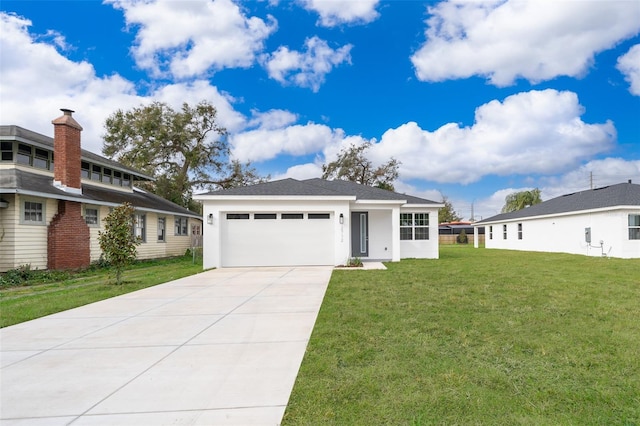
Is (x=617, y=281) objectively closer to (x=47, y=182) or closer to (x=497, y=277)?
(x=497, y=277)

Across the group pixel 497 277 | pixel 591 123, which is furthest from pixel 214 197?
pixel 591 123

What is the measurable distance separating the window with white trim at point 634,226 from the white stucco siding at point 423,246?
10.2 metres

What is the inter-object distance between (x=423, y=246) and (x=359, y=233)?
3.67m

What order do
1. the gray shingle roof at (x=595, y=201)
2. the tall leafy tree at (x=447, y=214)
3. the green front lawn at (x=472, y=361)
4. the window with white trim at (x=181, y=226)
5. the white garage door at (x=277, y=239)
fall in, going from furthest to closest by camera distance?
the tall leafy tree at (x=447, y=214), the window with white trim at (x=181, y=226), the gray shingle roof at (x=595, y=201), the white garage door at (x=277, y=239), the green front lawn at (x=472, y=361)

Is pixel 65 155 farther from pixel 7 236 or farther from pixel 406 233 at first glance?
pixel 406 233

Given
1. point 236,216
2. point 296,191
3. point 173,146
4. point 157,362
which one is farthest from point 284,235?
point 173,146

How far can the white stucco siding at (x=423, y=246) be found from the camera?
18656mm

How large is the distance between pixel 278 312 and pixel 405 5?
14.0m

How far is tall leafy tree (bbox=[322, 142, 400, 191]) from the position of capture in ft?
133

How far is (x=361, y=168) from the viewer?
40.9 metres

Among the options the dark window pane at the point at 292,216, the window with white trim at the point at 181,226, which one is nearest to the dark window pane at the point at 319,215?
the dark window pane at the point at 292,216

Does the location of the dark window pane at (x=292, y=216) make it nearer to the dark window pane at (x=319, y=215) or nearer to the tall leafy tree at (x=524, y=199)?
the dark window pane at (x=319, y=215)

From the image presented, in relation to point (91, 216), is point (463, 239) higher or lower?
lower

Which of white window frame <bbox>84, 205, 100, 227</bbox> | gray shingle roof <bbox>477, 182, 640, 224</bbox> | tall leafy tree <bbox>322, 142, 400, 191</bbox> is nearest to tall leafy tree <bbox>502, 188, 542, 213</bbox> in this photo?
tall leafy tree <bbox>322, 142, 400, 191</bbox>
